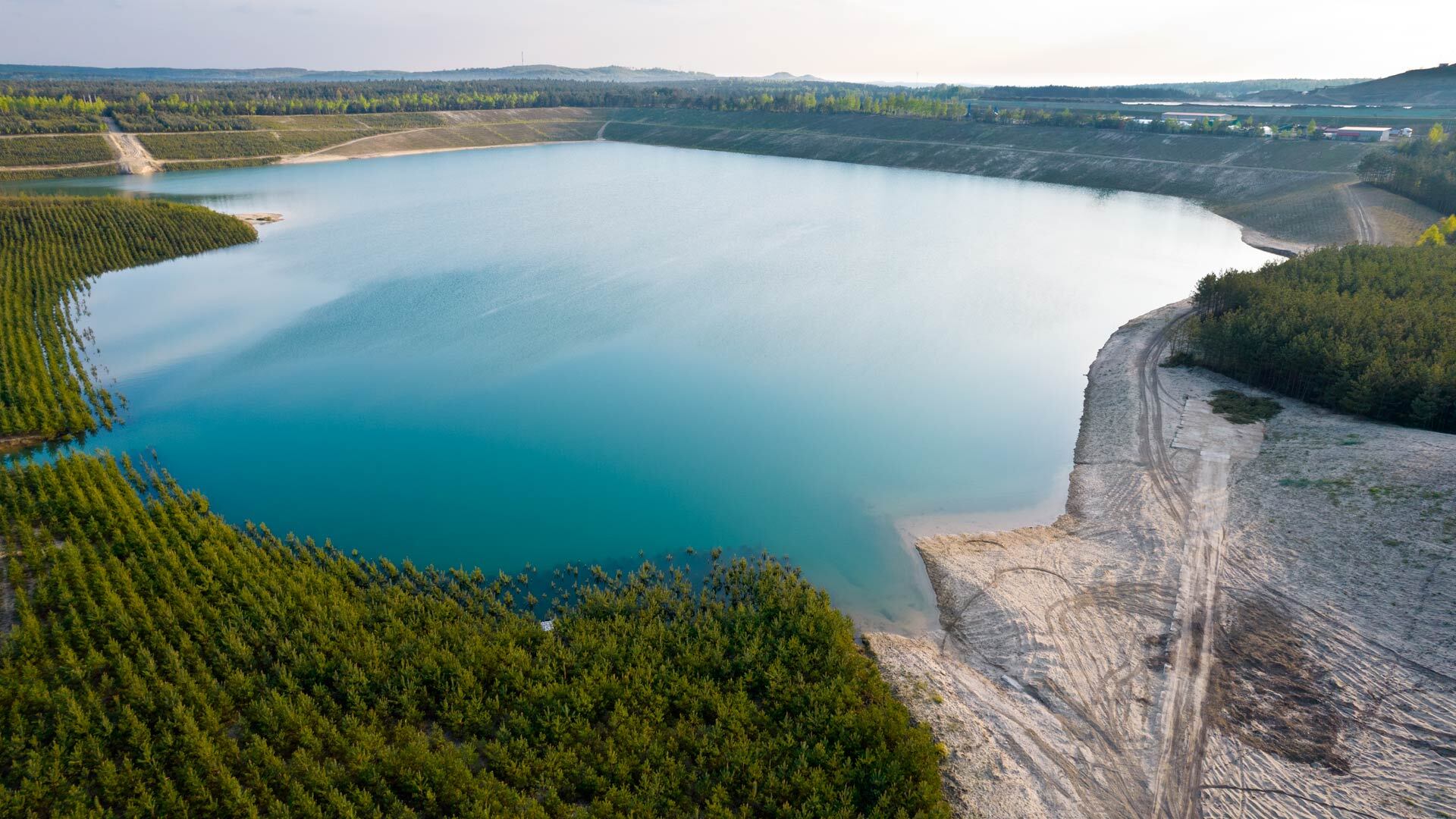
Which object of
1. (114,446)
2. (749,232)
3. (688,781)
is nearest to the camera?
(688,781)

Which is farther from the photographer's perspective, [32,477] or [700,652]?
[32,477]

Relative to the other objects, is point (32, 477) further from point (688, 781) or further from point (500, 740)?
point (688, 781)

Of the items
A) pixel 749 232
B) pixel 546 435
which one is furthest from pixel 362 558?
pixel 749 232

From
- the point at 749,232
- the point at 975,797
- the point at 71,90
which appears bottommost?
the point at 975,797

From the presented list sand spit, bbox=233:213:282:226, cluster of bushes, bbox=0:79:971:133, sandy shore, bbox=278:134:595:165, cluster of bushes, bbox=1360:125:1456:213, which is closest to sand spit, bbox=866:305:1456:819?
cluster of bushes, bbox=1360:125:1456:213

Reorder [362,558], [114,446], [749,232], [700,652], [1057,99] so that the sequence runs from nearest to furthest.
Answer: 1. [700,652]
2. [362,558]
3. [114,446]
4. [749,232]
5. [1057,99]

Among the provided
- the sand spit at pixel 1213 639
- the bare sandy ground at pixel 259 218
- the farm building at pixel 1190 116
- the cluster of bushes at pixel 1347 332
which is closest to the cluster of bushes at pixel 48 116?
the bare sandy ground at pixel 259 218
